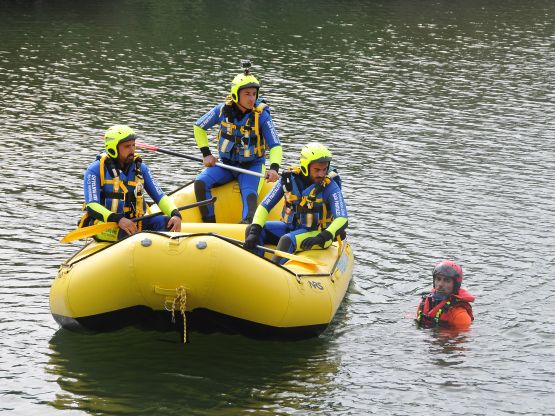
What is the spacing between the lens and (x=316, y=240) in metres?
11.3

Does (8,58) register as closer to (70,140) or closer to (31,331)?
(70,140)

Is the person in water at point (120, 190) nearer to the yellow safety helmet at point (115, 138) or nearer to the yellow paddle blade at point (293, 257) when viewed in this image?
the yellow safety helmet at point (115, 138)

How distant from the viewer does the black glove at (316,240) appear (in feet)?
36.9

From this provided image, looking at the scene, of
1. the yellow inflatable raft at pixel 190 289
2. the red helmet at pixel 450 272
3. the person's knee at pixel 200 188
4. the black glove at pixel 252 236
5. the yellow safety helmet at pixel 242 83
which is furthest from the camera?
the person's knee at pixel 200 188

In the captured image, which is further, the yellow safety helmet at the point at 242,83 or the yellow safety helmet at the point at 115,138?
the yellow safety helmet at the point at 242,83

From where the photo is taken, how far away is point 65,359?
10625 millimetres

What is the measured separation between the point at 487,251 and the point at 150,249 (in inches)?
241

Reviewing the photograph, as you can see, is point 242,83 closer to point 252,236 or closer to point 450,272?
point 252,236

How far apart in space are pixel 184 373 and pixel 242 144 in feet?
12.9

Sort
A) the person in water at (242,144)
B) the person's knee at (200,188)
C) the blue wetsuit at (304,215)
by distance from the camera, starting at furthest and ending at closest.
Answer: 1. the person's knee at (200,188)
2. the person in water at (242,144)
3. the blue wetsuit at (304,215)

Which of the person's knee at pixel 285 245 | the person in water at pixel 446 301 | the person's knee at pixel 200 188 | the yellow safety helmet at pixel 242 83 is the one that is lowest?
the person in water at pixel 446 301

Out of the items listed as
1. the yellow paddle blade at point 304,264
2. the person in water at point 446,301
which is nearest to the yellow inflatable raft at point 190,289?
the yellow paddle blade at point 304,264

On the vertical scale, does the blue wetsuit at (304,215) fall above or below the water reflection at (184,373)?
above

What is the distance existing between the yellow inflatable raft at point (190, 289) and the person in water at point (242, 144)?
245 centimetres
